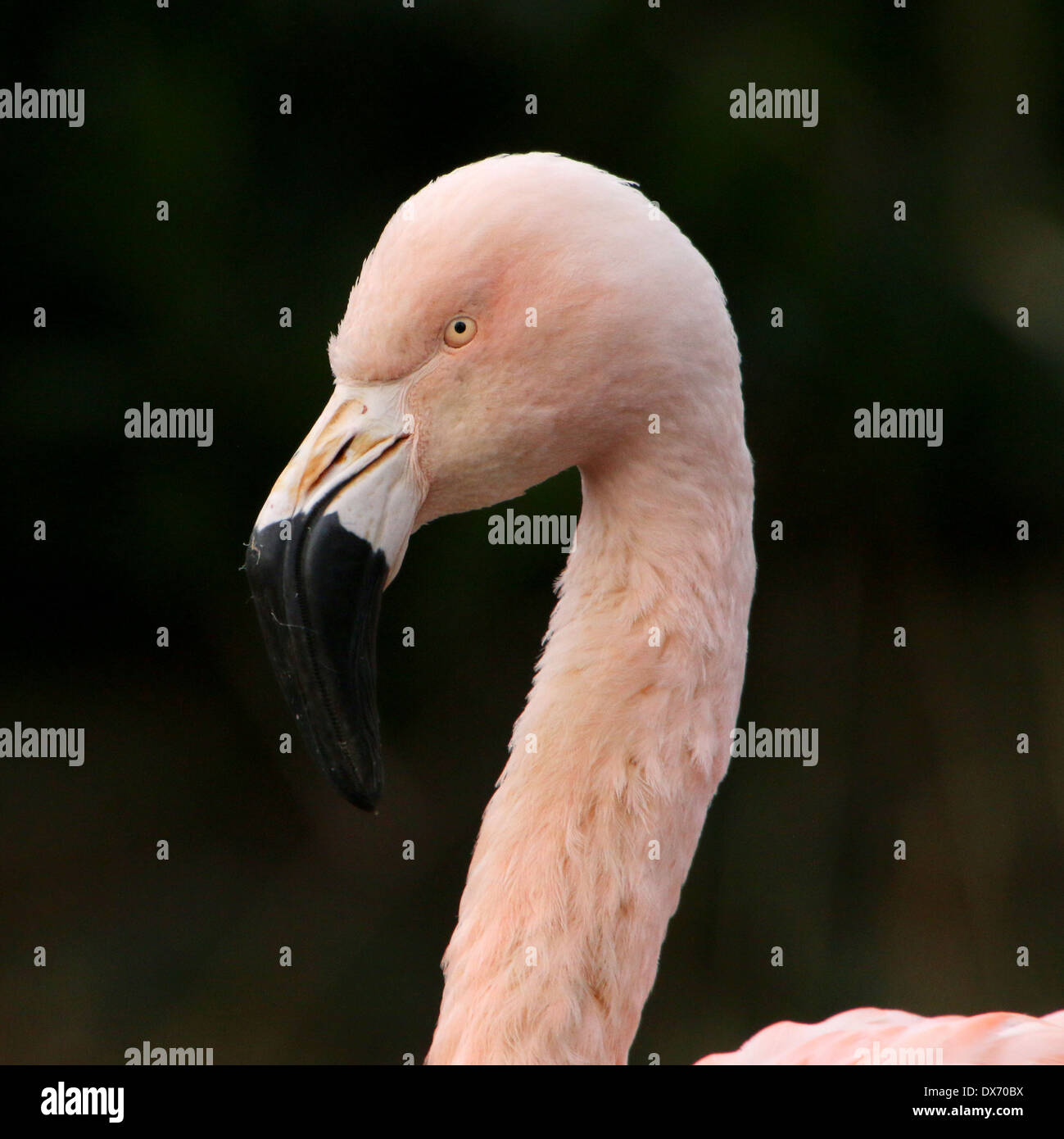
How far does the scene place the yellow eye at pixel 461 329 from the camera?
1362 mm

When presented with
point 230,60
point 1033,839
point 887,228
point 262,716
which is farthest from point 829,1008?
point 230,60

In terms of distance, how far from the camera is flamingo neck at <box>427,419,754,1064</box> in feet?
4.55

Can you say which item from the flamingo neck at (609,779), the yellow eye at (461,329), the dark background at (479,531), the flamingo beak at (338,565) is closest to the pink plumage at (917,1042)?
the flamingo neck at (609,779)

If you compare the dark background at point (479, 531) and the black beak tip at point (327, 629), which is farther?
the dark background at point (479, 531)

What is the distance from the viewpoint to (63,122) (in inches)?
134

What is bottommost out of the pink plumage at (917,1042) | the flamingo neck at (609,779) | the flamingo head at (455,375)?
the pink plumage at (917,1042)

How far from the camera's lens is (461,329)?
1366mm

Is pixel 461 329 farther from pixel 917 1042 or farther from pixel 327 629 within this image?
pixel 917 1042

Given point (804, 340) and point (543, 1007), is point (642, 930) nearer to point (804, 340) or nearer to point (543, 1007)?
point (543, 1007)

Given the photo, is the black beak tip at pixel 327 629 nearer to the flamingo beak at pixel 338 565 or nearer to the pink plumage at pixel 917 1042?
the flamingo beak at pixel 338 565

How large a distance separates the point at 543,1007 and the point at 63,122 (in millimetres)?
2865

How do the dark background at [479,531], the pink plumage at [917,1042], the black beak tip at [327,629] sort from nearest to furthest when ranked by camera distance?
the black beak tip at [327,629]
the pink plumage at [917,1042]
the dark background at [479,531]

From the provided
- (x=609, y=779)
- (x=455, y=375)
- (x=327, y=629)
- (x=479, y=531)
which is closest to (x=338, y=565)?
(x=327, y=629)

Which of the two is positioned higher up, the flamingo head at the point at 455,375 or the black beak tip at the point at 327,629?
the flamingo head at the point at 455,375
